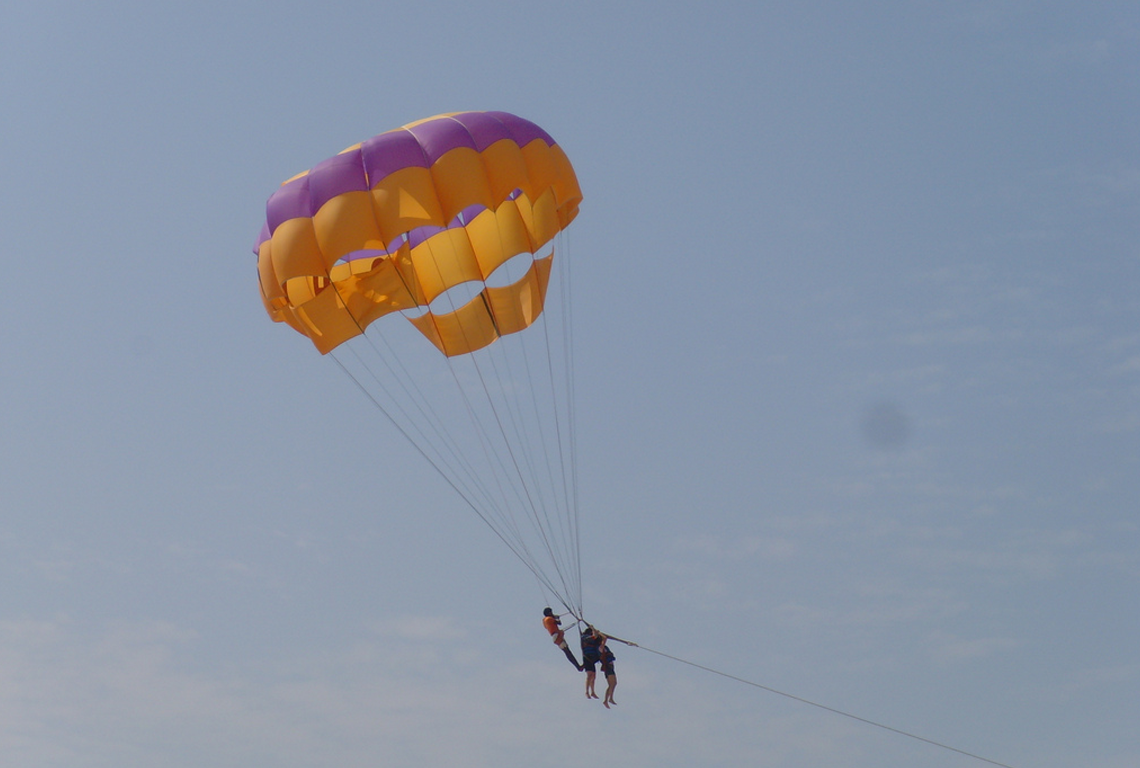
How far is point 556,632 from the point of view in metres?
22.5

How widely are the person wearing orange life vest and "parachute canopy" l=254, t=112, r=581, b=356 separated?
427 cm

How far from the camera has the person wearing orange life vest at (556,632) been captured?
2245 centimetres

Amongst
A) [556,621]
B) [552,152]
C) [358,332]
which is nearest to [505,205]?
[552,152]

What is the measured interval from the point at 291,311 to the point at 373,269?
1.40 m

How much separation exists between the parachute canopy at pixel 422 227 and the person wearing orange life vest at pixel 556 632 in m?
4.27

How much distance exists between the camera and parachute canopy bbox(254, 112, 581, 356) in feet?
72.3

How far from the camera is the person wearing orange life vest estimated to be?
22.5 m

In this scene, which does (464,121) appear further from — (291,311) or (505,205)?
(291,311)

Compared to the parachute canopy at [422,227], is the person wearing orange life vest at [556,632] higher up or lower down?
lower down

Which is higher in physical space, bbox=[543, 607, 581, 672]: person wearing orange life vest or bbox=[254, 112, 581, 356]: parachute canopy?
bbox=[254, 112, 581, 356]: parachute canopy

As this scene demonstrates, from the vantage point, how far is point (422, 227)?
77.7ft

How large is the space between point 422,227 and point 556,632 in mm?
5820

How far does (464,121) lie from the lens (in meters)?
22.8

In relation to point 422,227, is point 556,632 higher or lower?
lower
